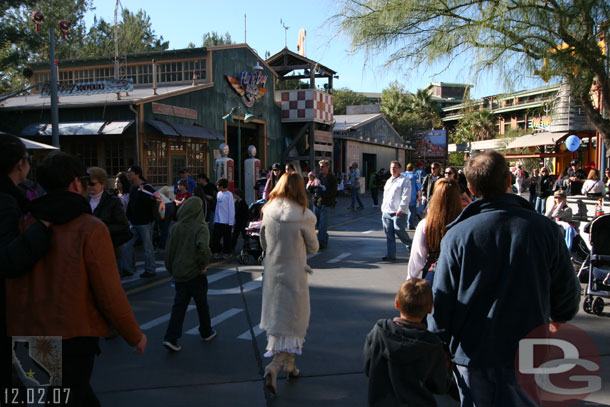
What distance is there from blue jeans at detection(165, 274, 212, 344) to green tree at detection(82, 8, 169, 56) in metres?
38.4

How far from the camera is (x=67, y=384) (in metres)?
2.36

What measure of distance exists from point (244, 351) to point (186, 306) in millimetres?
710

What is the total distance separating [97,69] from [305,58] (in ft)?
31.3

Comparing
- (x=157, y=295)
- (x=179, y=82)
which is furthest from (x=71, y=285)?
(x=179, y=82)

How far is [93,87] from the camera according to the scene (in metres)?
15.3

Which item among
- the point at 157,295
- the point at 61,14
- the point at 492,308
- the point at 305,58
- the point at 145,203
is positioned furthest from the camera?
the point at 61,14

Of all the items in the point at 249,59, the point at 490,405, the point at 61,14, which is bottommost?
the point at 490,405

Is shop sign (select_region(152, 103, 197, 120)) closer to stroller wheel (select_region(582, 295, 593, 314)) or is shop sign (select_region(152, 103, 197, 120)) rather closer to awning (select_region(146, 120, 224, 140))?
awning (select_region(146, 120, 224, 140))

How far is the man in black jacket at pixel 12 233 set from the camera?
2.24m

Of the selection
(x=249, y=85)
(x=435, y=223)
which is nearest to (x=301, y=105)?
(x=249, y=85)

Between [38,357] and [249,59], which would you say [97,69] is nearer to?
[249,59]

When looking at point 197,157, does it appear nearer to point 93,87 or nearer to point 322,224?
point 93,87

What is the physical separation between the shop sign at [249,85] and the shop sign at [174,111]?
285 cm

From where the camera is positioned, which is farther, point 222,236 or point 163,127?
point 163,127
